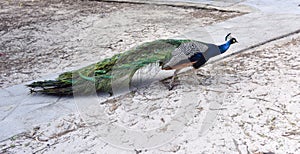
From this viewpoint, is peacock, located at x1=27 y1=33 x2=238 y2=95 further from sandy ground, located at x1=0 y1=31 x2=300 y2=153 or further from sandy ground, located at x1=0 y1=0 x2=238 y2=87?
sandy ground, located at x1=0 y1=0 x2=238 y2=87

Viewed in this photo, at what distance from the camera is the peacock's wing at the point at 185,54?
8.66ft

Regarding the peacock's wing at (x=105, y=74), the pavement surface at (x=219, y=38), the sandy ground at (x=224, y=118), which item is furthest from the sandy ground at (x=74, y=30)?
the sandy ground at (x=224, y=118)

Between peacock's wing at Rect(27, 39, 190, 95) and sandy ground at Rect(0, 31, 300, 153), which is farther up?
peacock's wing at Rect(27, 39, 190, 95)

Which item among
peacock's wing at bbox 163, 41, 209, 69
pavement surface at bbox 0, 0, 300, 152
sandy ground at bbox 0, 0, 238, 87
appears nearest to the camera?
pavement surface at bbox 0, 0, 300, 152

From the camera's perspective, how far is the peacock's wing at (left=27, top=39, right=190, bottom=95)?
268 centimetres

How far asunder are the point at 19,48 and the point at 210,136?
2.71 metres

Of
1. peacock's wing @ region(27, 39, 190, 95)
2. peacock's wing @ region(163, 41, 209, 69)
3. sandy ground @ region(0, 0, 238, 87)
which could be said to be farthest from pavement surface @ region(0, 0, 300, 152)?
peacock's wing @ region(163, 41, 209, 69)

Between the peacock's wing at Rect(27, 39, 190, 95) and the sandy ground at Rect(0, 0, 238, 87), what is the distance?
0.60 m

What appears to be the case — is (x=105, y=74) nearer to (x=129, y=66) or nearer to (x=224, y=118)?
(x=129, y=66)

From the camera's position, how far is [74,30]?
476 cm

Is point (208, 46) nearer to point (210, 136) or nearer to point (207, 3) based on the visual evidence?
point (210, 136)

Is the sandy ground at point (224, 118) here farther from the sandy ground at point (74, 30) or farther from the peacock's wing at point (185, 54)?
the sandy ground at point (74, 30)

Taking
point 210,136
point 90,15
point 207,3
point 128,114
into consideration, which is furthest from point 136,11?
point 210,136

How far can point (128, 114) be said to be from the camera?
2486mm
